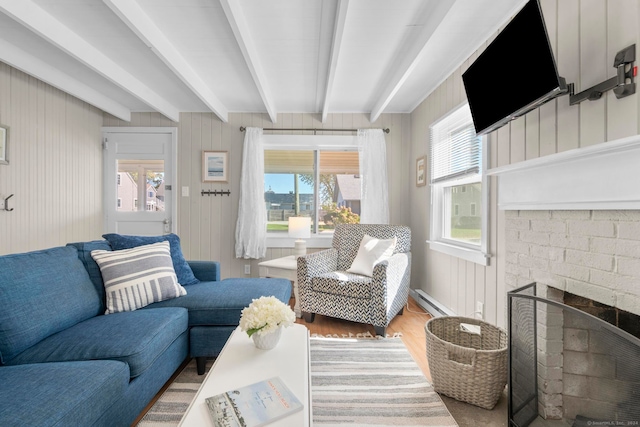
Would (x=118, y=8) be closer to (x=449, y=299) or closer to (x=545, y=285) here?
(x=545, y=285)

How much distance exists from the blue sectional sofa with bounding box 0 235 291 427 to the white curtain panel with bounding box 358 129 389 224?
192cm

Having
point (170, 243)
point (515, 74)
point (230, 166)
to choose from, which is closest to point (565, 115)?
point (515, 74)

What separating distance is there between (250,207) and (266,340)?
8.19ft

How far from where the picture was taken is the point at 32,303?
140 centimetres

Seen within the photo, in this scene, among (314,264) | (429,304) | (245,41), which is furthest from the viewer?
(429,304)

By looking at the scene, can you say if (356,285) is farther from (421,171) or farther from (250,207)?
(250,207)

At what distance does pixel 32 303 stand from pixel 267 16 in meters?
2.03

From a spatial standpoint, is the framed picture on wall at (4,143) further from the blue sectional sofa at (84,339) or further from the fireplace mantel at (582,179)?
the fireplace mantel at (582,179)

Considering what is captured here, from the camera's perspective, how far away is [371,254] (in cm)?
290

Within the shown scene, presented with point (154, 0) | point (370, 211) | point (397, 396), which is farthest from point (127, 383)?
point (370, 211)

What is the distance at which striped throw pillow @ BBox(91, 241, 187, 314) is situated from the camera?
182 cm

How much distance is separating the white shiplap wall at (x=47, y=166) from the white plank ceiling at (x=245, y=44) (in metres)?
0.32

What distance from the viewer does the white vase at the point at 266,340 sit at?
1374mm

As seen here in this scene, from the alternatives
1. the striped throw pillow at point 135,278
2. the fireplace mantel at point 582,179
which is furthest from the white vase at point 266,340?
the fireplace mantel at point 582,179
